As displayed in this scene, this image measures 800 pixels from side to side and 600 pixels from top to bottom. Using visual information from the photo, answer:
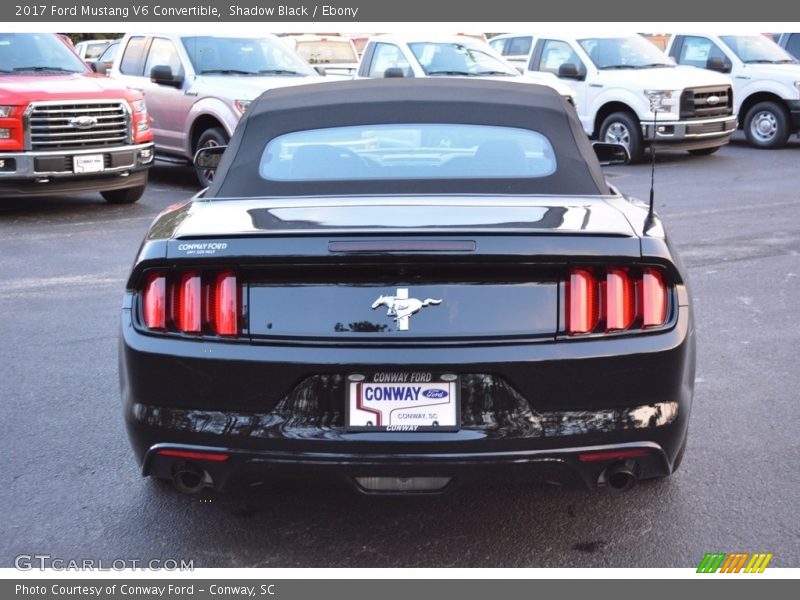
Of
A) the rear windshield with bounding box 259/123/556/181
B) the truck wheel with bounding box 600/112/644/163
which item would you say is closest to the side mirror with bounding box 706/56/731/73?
the truck wheel with bounding box 600/112/644/163

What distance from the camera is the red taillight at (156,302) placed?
→ 3648 mm

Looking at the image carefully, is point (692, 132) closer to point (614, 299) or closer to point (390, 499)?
point (390, 499)

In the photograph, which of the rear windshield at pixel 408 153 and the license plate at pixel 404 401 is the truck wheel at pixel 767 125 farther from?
the license plate at pixel 404 401

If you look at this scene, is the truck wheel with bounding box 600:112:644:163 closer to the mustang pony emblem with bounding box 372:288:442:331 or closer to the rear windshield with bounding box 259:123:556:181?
the rear windshield with bounding box 259:123:556:181

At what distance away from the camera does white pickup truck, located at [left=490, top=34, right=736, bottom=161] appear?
16.5 meters

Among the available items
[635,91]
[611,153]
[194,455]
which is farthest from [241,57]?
[194,455]

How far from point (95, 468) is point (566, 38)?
14362 mm

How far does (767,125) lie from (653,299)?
16.4 m

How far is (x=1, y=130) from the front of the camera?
11.2 m

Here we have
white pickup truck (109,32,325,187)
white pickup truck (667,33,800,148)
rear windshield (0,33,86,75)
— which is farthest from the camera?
white pickup truck (667,33,800,148)

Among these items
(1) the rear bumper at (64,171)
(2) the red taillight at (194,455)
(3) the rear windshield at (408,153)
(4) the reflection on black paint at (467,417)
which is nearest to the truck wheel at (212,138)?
(1) the rear bumper at (64,171)

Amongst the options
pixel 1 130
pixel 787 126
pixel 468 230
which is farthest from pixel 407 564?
pixel 787 126

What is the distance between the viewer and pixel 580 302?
3521 mm

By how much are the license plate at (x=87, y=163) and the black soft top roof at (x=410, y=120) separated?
6.65 m
